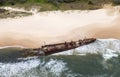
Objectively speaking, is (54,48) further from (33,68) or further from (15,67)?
(15,67)

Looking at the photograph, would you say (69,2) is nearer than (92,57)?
No

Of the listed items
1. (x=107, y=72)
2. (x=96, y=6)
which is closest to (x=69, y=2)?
(x=96, y=6)

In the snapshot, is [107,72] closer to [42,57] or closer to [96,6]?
[42,57]

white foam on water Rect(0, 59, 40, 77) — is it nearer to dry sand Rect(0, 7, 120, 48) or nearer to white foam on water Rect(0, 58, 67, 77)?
white foam on water Rect(0, 58, 67, 77)

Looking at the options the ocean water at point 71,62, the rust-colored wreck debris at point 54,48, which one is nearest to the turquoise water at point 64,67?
the ocean water at point 71,62

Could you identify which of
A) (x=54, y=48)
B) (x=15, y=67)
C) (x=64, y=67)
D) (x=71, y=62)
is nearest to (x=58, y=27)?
(x=54, y=48)

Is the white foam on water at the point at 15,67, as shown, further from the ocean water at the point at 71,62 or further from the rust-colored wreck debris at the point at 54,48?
the rust-colored wreck debris at the point at 54,48

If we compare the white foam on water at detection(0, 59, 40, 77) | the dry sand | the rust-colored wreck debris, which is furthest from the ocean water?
the dry sand
